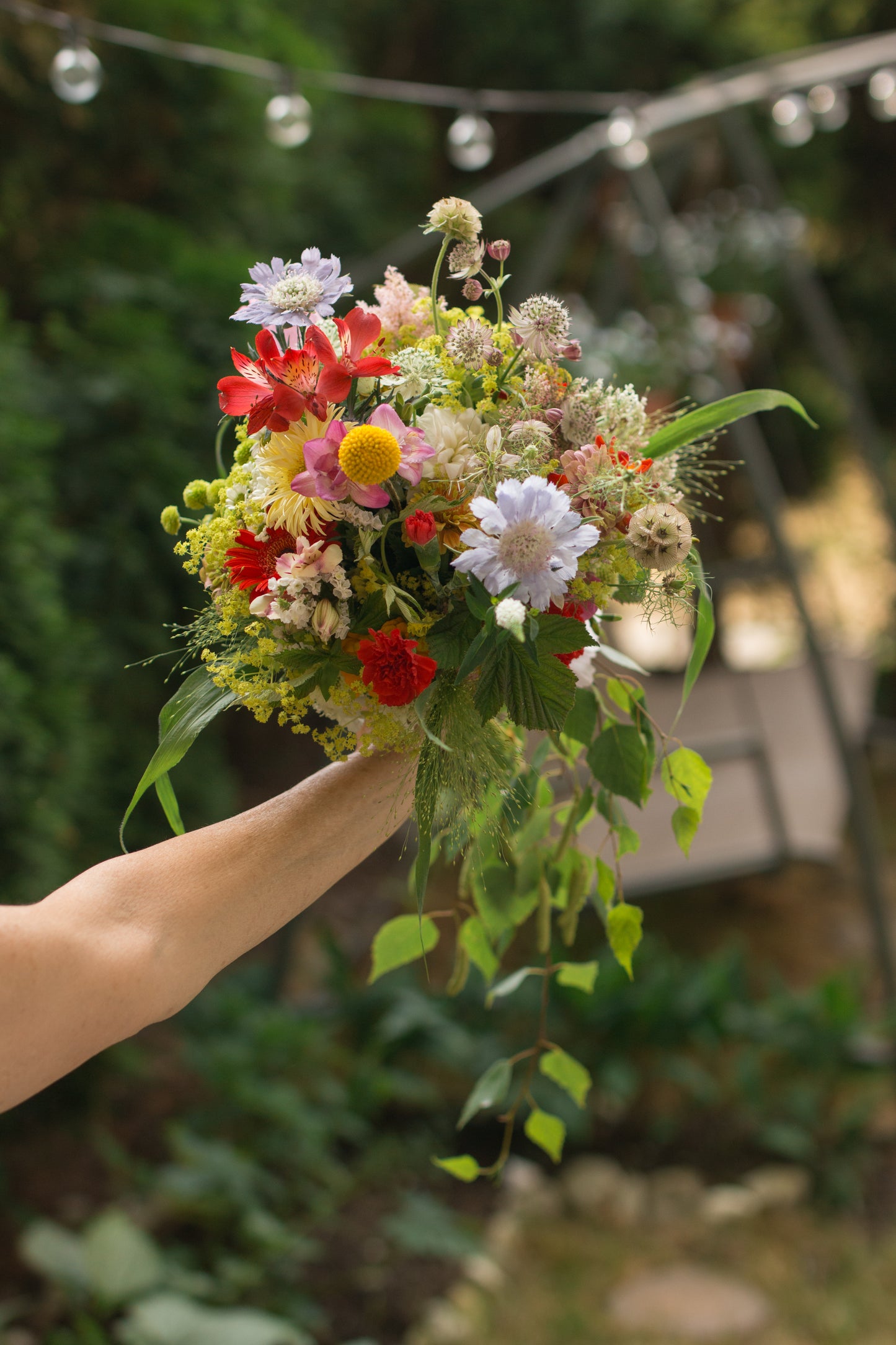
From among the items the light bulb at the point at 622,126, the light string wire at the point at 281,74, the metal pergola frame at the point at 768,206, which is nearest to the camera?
the light string wire at the point at 281,74

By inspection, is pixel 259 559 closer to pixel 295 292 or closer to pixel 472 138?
pixel 295 292

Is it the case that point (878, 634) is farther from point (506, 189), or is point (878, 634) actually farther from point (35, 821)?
point (35, 821)

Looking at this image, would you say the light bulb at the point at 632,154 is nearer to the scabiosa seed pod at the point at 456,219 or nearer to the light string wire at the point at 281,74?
the light string wire at the point at 281,74

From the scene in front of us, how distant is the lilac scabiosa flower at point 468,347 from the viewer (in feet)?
2.90

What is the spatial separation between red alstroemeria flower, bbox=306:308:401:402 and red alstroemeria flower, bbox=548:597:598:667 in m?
0.24

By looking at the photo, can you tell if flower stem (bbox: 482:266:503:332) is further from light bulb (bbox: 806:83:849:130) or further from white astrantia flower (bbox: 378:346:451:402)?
light bulb (bbox: 806:83:849:130)

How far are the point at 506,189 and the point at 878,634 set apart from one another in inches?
115

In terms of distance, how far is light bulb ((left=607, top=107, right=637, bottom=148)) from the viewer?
2.63 m

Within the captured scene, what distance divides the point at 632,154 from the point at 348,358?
84.0 inches

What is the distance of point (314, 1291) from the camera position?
208 centimetres

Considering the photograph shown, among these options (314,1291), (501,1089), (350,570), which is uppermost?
(350,570)

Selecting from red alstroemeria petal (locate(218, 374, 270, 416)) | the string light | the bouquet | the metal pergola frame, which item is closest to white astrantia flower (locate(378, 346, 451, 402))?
the bouquet

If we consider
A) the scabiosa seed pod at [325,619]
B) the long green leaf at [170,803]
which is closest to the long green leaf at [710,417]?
the scabiosa seed pod at [325,619]

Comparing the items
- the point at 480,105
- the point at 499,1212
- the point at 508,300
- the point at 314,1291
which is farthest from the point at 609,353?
the point at 314,1291
